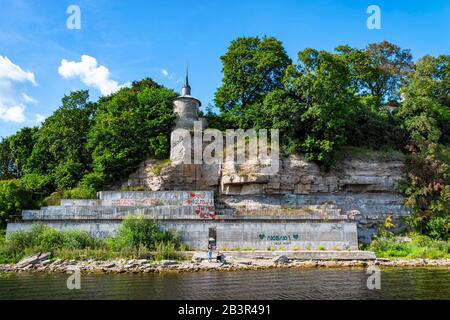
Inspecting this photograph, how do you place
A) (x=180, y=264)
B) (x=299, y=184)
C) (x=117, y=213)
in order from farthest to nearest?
1. (x=299, y=184)
2. (x=117, y=213)
3. (x=180, y=264)

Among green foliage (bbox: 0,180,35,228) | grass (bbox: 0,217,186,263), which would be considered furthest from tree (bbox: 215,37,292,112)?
green foliage (bbox: 0,180,35,228)

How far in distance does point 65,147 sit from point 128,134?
7530 mm

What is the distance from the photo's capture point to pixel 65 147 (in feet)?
141

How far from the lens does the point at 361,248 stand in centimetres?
3372

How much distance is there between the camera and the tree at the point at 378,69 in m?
50.7

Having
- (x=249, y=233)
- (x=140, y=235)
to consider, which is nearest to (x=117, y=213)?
(x=140, y=235)

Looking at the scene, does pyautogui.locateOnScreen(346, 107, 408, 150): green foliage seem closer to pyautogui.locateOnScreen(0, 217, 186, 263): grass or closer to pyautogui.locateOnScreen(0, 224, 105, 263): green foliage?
pyautogui.locateOnScreen(0, 217, 186, 263): grass

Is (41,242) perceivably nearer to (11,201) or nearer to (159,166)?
(11,201)

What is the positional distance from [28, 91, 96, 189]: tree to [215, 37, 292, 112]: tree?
49.8 ft

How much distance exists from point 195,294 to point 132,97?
96.2ft
